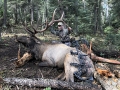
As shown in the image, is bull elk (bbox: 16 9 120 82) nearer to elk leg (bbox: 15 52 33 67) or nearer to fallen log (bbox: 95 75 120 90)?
elk leg (bbox: 15 52 33 67)

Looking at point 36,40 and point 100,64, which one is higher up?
point 36,40

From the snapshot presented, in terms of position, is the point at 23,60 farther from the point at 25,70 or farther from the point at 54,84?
the point at 54,84


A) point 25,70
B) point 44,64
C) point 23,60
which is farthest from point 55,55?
point 23,60

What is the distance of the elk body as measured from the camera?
757 cm

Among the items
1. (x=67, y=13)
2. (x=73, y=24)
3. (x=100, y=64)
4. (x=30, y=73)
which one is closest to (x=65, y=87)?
(x=30, y=73)

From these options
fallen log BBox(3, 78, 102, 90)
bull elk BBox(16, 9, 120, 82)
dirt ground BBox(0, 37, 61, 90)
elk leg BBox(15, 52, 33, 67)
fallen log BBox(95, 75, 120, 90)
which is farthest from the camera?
elk leg BBox(15, 52, 33, 67)

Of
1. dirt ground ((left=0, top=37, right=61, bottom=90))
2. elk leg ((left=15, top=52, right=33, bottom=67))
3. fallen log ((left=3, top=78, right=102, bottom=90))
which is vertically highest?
fallen log ((left=3, top=78, right=102, bottom=90))

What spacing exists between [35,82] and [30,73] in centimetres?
159

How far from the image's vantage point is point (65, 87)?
6590 millimetres

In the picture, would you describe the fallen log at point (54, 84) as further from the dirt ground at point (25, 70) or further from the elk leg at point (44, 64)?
the elk leg at point (44, 64)

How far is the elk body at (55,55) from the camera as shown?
298 inches

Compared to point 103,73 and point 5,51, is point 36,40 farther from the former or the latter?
point 103,73

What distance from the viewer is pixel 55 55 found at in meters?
8.91

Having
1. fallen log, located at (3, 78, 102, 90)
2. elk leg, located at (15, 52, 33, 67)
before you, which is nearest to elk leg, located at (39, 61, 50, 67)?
elk leg, located at (15, 52, 33, 67)
